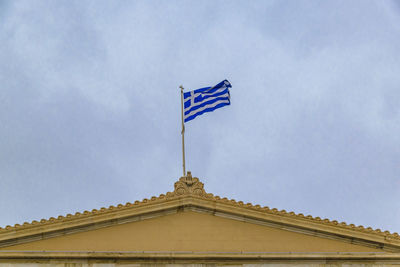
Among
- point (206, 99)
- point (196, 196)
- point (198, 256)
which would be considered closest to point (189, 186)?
point (196, 196)

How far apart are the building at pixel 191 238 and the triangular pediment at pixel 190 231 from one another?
0.11 ft

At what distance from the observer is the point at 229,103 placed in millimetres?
34500

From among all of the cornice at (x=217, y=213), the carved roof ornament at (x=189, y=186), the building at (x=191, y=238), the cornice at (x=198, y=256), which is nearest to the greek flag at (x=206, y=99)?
the carved roof ornament at (x=189, y=186)

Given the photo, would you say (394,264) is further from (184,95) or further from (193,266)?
(184,95)

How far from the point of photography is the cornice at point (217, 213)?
28750mm

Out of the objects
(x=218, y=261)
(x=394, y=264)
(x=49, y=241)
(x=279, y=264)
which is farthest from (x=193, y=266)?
(x=394, y=264)

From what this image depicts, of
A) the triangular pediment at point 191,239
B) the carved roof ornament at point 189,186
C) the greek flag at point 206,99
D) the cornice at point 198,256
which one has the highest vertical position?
the greek flag at point 206,99

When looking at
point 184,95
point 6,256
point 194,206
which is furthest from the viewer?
point 184,95

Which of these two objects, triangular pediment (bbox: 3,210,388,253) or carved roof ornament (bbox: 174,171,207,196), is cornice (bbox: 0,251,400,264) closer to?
triangular pediment (bbox: 3,210,388,253)

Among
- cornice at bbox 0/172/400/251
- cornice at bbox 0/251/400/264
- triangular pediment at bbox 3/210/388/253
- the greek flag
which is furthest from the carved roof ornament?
the greek flag

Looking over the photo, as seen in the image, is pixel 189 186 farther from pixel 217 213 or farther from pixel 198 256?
pixel 198 256

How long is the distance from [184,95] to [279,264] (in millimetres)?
9120

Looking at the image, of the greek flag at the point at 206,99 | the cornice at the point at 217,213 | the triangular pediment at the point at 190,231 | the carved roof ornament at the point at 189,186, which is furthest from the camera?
the greek flag at the point at 206,99

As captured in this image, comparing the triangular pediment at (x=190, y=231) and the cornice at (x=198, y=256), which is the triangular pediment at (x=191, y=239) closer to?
the triangular pediment at (x=190, y=231)
